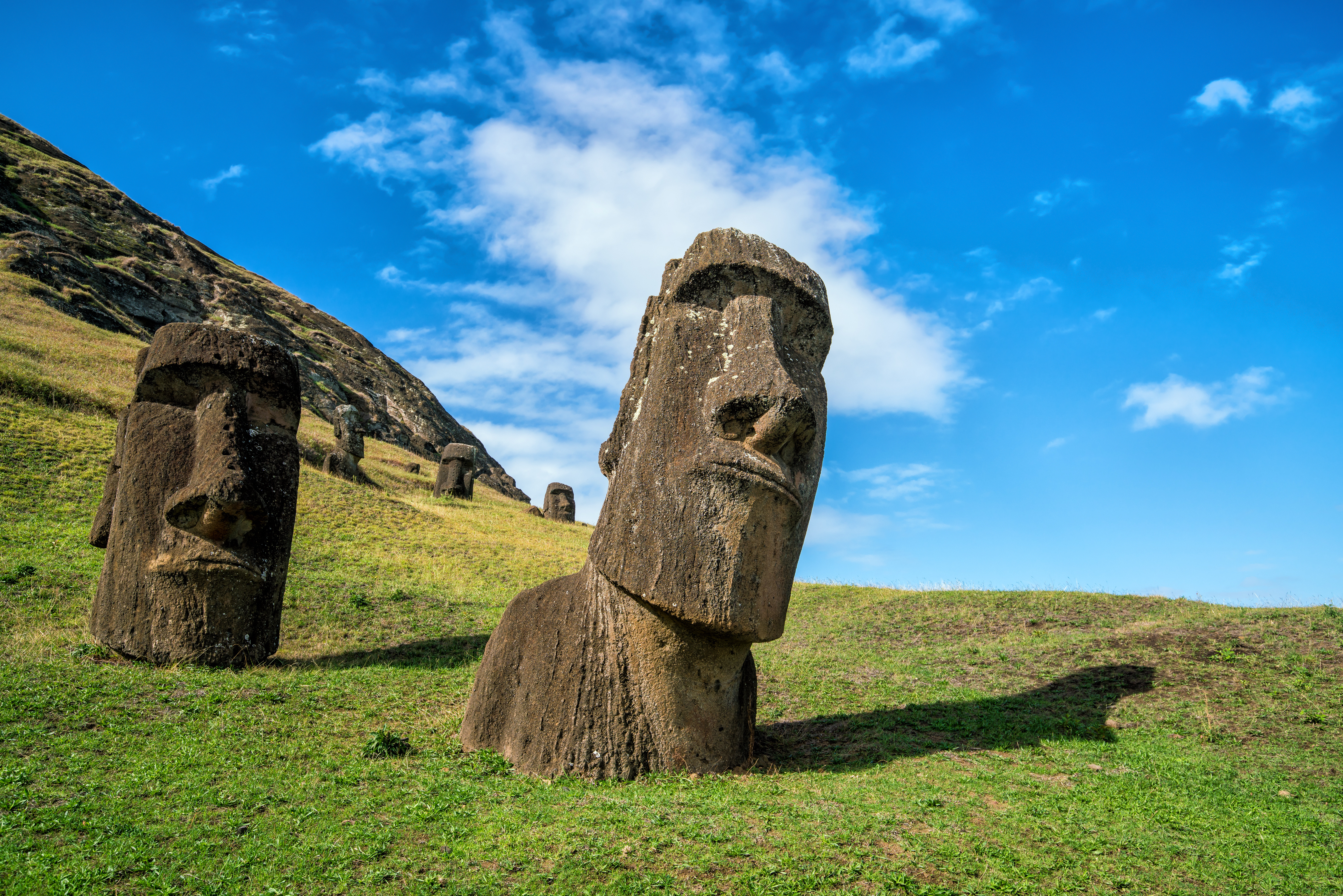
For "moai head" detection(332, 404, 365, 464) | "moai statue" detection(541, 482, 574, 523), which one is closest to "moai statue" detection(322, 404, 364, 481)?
"moai head" detection(332, 404, 365, 464)

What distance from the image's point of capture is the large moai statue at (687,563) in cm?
663

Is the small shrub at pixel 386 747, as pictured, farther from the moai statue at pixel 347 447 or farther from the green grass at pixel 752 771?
the moai statue at pixel 347 447

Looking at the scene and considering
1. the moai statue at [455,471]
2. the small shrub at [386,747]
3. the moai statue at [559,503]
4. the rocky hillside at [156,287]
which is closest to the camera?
the small shrub at [386,747]

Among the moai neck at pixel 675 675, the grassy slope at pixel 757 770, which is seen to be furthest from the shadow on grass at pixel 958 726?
the moai neck at pixel 675 675

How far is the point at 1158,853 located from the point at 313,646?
11068 millimetres

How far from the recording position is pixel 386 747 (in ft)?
24.1

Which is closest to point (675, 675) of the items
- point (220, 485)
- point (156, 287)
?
point (220, 485)

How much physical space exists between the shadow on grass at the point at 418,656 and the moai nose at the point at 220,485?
86.2 inches

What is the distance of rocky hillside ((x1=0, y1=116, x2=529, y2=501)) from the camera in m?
46.1

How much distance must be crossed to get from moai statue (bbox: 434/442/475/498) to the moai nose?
2431cm

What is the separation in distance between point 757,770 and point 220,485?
7.11m

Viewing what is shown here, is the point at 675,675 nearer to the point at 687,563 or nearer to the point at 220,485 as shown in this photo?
the point at 687,563

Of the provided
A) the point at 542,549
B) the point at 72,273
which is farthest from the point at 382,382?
the point at 542,549

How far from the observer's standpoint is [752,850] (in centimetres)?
510
